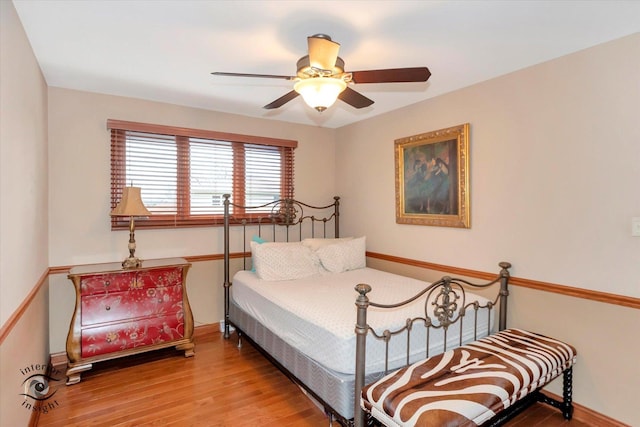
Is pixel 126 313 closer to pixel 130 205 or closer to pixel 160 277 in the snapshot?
pixel 160 277

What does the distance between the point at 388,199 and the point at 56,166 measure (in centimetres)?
309

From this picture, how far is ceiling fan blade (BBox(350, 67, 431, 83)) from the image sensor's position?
5.96 feet

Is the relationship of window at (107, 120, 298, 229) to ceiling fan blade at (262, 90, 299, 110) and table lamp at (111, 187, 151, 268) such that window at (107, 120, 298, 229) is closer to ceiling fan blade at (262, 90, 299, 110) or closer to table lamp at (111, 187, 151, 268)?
table lamp at (111, 187, 151, 268)

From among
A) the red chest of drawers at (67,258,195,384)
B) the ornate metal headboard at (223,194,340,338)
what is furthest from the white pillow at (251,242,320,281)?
the red chest of drawers at (67,258,195,384)

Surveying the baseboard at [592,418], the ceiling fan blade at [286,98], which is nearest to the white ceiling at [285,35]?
the ceiling fan blade at [286,98]

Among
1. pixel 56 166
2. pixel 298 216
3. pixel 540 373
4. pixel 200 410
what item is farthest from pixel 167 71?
pixel 540 373

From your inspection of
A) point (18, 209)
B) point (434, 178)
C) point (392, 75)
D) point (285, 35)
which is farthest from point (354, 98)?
point (18, 209)

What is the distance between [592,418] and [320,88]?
2668 mm

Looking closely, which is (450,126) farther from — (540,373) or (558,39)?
(540,373)

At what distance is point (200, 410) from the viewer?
234cm

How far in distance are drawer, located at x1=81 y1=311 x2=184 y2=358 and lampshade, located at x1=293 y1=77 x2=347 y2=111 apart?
2304 mm

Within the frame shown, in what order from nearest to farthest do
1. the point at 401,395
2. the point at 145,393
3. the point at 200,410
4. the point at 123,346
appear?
the point at 401,395
the point at 200,410
the point at 145,393
the point at 123,346

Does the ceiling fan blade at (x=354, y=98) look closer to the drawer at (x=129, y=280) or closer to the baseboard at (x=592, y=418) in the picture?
the drawer at (x=129, y=280)

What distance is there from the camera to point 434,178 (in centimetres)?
323
